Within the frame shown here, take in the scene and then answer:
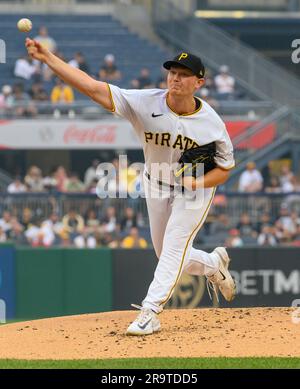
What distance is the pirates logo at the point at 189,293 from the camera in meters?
15.3

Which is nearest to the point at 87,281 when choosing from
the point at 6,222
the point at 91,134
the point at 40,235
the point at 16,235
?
the point at 40,235

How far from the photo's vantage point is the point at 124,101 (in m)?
8.38

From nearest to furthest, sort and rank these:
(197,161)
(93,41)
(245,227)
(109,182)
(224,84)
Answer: (197,161)
(245,227)
(109,182)
(224,84)
(93,41)

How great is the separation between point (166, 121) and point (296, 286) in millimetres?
8180

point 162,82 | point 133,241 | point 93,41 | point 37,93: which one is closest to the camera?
point 133,241

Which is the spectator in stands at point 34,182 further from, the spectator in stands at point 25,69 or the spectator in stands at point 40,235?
the spectator in stands at point 25,69

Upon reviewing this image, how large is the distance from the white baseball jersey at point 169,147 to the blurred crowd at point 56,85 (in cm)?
1355

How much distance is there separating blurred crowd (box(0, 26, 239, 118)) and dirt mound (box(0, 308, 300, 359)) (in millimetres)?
12827

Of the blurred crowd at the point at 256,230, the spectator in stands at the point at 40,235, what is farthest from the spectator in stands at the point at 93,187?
the blurred crowd at the point at 256,230

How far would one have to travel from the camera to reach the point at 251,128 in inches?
874

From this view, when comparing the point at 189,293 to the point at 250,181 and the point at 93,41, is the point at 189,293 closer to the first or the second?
the point at 250,181

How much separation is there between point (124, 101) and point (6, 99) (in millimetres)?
14467

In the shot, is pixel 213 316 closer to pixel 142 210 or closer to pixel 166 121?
pixel 166 121
